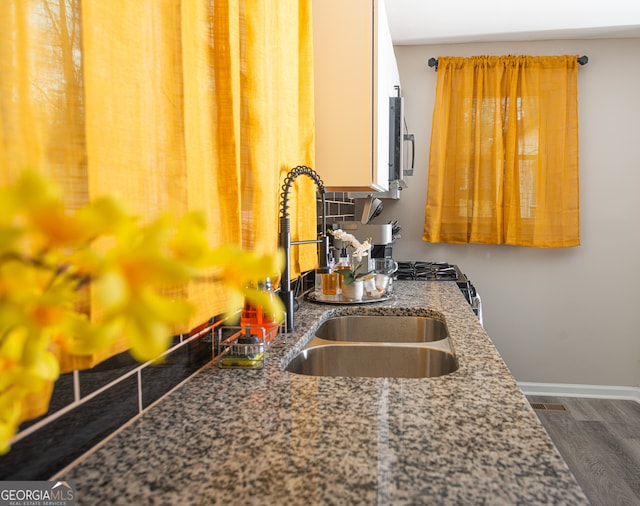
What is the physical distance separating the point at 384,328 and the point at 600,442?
1890mm

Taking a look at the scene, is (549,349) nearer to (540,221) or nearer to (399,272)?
(540,221)

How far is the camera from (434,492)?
60 centimetres

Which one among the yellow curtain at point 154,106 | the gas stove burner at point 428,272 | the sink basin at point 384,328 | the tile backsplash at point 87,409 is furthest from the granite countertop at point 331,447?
the gas stove burner at point 428,272

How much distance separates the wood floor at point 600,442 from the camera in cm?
242

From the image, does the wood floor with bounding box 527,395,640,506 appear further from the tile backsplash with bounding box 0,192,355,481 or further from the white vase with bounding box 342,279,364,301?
the tile backsplash with bounding box 0,192,355,481

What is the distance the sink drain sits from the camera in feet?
11.1

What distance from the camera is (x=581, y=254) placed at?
11.7 feet

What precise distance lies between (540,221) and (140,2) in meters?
3.23

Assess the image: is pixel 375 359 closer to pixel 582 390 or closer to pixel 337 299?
pixel 337 299

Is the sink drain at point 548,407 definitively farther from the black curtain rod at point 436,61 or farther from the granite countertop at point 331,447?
the granite countertop at point 331,447

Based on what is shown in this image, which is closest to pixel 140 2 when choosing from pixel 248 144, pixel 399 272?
pixel 248 144

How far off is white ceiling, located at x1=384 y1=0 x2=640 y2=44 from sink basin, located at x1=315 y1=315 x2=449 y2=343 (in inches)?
75.7

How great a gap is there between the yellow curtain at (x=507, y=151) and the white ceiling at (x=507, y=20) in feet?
0.54

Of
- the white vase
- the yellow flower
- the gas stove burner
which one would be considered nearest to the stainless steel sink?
the white vase
